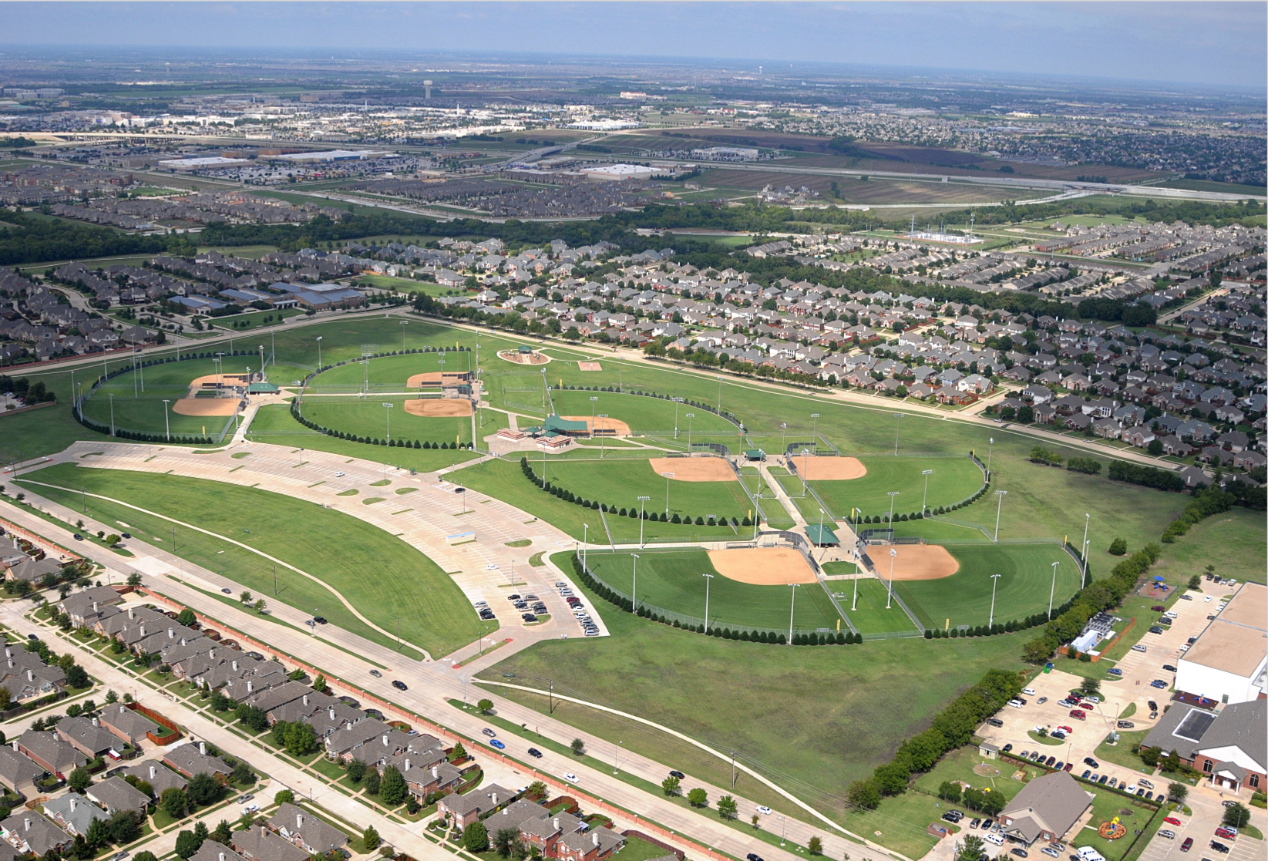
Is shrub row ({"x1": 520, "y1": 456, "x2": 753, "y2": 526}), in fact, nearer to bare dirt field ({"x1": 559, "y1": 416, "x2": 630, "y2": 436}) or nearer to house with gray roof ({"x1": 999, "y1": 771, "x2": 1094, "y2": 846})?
bare dirt field ({"x1": 559, "y1": 416, "x2": 630, "y2": 436})

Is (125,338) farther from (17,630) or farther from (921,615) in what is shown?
(921,615)

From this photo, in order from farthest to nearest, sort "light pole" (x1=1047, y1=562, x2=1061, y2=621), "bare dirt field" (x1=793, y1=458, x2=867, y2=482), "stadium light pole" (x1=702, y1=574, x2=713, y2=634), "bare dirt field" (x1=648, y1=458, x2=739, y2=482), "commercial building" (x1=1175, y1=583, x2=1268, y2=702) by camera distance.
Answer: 1. "bare dirt field" (x1=793, y1=458, x2=867, y2=482)
2. "bare dirt field" (x1=648, y1=458, x2=739, y2=482)
3. "light pole" (x1=1047, y1=562, x2=1061, y2=621)
4. "stadium light pole" (x1=702, y1=574, x2=713, y2=634)
5. "commercial building" (x1=1175, y1=583, x2=1268, y2=702)

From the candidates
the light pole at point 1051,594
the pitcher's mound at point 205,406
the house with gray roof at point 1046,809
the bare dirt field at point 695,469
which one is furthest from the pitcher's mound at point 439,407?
the house with gray roof at point 1046,809

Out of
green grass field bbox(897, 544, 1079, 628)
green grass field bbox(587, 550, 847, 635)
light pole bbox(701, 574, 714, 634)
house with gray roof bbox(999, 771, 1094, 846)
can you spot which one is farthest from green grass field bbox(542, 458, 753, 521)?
house with gray roof bbox(999, 771, 1094, 846)

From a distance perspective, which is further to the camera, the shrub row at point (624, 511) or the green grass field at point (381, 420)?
the green grass field at point (381, 420)

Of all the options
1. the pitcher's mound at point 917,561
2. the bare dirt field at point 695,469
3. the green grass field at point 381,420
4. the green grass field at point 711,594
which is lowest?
the green grass field at point 711,594

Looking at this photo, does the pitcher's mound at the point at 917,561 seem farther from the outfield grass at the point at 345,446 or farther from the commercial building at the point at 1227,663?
the outfield grass at the point at 345,446

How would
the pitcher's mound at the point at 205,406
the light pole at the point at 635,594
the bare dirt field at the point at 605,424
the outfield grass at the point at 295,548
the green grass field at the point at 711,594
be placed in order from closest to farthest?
the outfield grass at the point at 295,548, the green grass field at the point at 711,594, the light pole at the point at 635,594, the bare dirt field at the point at 605,424, the pitcher's mound at the point at 205,406
